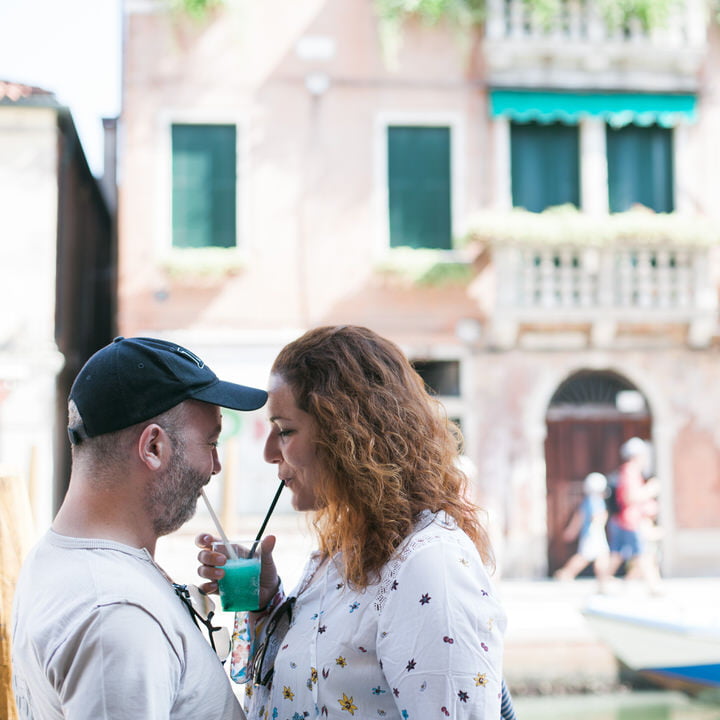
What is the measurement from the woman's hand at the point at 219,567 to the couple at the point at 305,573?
0.01 m

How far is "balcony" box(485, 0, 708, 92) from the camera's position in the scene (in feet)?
32.4

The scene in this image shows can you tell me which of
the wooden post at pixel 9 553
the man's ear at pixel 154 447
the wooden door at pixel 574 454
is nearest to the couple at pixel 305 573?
the man's ear at pixel 154 447

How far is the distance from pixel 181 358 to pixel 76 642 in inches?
18.4

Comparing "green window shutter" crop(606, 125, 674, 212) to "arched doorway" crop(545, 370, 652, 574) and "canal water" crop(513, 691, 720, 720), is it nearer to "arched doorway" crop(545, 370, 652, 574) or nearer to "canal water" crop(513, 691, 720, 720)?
"arched doorway" crop(545, 370, 652, 574)

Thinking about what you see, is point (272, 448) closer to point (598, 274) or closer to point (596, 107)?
point (598, 274)

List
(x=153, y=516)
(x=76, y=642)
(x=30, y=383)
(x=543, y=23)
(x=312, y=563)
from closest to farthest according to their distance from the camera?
(x=76, y=642) < (x=153, y=516) < (x=312, y=563) < (x=30, y=383) < (x=543, y=23)

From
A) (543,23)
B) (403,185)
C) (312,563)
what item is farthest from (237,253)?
(312,563)

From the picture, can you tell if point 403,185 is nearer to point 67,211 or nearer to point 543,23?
point 543,23

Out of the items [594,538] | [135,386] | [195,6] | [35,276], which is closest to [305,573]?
[135,386]

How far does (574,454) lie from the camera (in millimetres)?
10023

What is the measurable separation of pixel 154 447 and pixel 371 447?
40 centimetres

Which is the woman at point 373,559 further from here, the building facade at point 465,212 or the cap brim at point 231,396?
the building facade at point 465,212

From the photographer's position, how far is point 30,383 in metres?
9.23

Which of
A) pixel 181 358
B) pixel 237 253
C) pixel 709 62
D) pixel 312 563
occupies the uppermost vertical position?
pixel 709 62
